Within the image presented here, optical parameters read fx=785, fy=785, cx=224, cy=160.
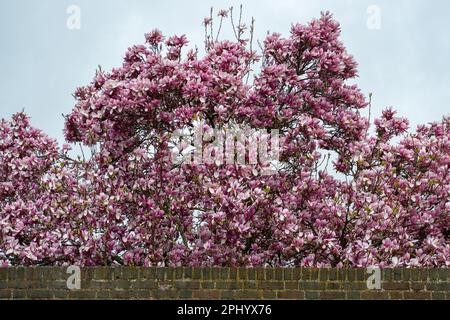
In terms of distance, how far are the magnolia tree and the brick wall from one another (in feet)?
6.46

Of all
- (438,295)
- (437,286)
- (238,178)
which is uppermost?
(238,178)

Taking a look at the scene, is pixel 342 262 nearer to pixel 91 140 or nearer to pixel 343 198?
pixel 343 198

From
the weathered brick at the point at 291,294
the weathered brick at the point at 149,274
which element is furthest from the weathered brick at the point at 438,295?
the weathered brick at the point at 149,274

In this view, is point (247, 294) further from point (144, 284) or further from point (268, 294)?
point (144, 284)

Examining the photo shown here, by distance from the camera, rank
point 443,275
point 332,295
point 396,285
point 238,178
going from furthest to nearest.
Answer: point 238,178, point 443,275, point 396,285, point 332,295

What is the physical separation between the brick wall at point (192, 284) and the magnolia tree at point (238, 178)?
1.97m

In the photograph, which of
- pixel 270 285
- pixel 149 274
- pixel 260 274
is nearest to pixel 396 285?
pixel 270 285

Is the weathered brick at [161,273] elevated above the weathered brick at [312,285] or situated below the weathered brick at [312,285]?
above

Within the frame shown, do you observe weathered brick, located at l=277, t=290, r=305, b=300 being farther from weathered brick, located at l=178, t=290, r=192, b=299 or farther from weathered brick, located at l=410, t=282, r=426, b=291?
weathered brick, located at l=410, t=282, r=426, b=291

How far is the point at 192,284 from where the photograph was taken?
11.2 meters

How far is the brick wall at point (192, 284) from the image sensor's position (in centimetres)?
1125

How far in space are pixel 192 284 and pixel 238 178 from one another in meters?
2.89

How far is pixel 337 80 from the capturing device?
15.4 metres

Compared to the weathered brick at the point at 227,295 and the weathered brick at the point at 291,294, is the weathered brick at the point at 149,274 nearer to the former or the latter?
the weathered brick at the point at 227,295
